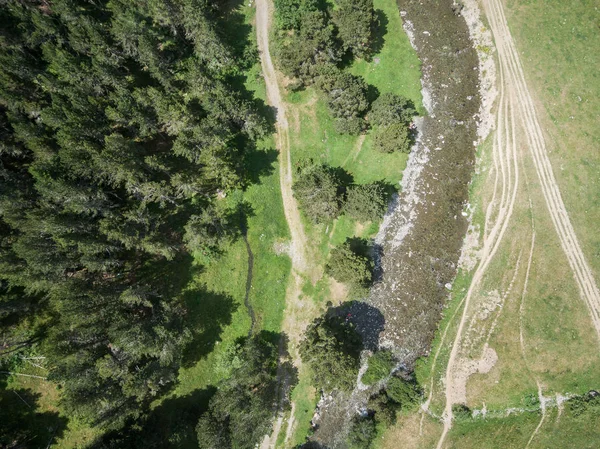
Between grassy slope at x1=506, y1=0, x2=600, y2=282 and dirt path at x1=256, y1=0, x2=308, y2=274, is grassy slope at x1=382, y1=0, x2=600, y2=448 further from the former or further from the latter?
dirt path at x1=256, y1=0, x2=308, y2=274

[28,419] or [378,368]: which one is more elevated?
[378,368]

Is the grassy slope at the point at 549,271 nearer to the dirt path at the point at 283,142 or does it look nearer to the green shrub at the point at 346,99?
the green shrub at the point at 346,99

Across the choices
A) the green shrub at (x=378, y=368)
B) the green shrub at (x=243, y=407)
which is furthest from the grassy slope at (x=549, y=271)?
the green shrub at (x=243, y=407)

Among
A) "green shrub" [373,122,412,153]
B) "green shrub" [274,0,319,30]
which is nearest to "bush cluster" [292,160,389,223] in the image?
"green shrub" [373,122,412,153]

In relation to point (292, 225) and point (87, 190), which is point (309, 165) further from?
point (87, 190)

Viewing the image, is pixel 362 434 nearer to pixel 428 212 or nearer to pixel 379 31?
pixel 428 212

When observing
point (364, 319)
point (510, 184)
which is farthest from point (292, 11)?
point (364, 319)
